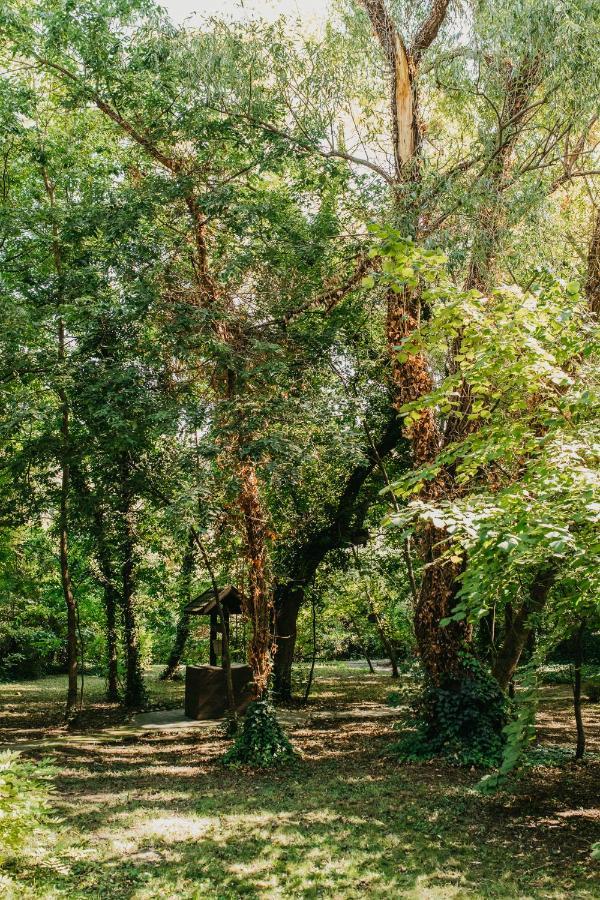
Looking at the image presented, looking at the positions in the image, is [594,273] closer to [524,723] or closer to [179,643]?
[524,723]

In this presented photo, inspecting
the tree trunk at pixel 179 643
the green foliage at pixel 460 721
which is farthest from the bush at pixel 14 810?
the tree trunk at pixel 179 643

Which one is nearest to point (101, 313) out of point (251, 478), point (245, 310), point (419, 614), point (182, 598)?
point (245, 310)

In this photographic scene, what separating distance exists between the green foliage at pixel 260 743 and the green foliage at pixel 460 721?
1527 mm

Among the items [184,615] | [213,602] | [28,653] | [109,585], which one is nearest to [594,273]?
[213,602]

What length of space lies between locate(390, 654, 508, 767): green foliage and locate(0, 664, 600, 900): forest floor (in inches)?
14.4

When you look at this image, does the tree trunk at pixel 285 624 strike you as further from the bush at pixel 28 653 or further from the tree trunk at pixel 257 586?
the bush at pixel 28 653

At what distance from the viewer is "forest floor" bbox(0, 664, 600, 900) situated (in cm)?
477

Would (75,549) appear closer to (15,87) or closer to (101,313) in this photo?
(101,313)

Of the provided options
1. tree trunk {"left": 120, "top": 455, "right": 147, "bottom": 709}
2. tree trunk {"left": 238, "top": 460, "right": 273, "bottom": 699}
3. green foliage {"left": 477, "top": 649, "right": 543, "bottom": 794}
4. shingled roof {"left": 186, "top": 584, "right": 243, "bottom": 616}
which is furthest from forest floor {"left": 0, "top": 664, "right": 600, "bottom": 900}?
tree trunk {"left": 120, "top": 455, "right": 147, "bottom": 709}

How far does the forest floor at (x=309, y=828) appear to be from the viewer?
4770 mm

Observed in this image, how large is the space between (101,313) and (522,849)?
24.4ft

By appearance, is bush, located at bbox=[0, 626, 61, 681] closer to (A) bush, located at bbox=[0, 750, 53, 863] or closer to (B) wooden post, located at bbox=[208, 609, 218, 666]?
(B) wooden post, located at bbox=[208, 609, 218, 666]

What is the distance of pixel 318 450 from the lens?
9.58 m

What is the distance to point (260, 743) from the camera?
902cm
